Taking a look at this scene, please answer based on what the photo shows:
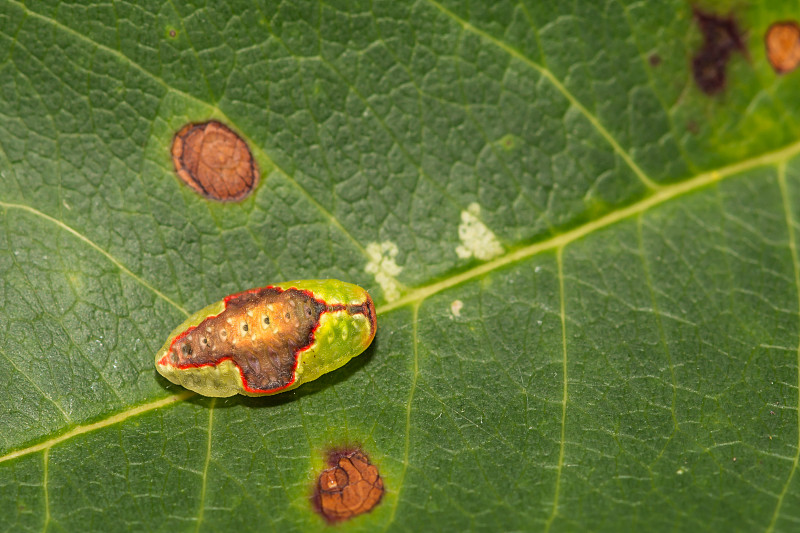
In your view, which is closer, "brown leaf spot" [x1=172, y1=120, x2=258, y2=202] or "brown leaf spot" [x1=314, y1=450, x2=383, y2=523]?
"brown leaf spot" [x1=314, y1=450, x2=383, y2=523]

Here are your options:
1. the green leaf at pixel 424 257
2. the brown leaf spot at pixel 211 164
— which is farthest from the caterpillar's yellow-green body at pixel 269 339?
the brown leaf spot at pixel 211 164

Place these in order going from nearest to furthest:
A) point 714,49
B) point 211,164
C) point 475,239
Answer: point 211,164, point 475,239, point 714,49

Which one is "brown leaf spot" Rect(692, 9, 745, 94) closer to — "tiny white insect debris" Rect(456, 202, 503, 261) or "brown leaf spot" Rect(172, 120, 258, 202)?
"tiny white insect debris" Rect(456, 202, 503, 261)

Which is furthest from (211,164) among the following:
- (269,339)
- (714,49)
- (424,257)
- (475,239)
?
(714,49)

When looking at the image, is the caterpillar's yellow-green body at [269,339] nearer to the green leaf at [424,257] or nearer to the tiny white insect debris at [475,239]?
the green leaf at [424,257]

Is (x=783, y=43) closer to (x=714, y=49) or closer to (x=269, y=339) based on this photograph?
(x=714, y=49)

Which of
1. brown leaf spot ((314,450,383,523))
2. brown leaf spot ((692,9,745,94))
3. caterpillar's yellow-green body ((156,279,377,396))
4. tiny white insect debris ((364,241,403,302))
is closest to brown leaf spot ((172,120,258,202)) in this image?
caterpillar's yellow-green body ((156,279,377,396))
